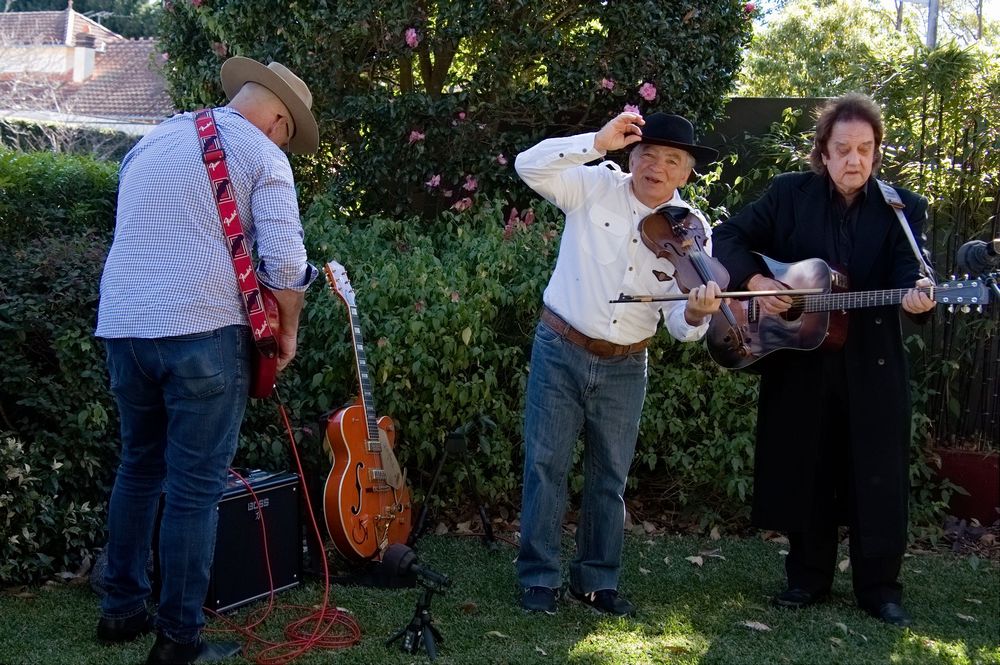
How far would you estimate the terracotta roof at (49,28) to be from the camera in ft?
76.6

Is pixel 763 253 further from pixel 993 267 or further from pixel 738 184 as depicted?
pixel 738 184

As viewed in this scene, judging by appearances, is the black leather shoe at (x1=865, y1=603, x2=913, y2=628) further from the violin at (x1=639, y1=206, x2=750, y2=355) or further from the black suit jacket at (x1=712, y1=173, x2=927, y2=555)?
the violin at (x1=639, y1=206, x2=750, y2=355)

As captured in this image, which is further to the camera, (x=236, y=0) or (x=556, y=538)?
(x=236, y=0)

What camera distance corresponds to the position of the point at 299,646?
359 cm

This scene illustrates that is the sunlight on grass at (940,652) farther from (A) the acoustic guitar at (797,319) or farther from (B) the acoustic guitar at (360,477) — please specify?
(B) the acoustic guitar at (360,477)

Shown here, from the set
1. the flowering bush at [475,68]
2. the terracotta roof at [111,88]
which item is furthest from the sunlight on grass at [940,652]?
the terracotta roof at [111,88]

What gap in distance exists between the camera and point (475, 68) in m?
6.80

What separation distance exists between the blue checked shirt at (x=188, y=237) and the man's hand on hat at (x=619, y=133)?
1.12 meters

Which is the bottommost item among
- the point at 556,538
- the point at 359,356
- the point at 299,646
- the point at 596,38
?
the point at 299,646

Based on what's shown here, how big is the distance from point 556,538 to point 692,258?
1.20 m

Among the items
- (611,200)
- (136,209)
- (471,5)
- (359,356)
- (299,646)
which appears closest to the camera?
(136,209)

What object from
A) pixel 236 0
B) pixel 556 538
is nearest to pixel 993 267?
pixel 556 538

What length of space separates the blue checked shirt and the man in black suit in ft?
5.87

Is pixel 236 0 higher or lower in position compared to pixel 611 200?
higher
